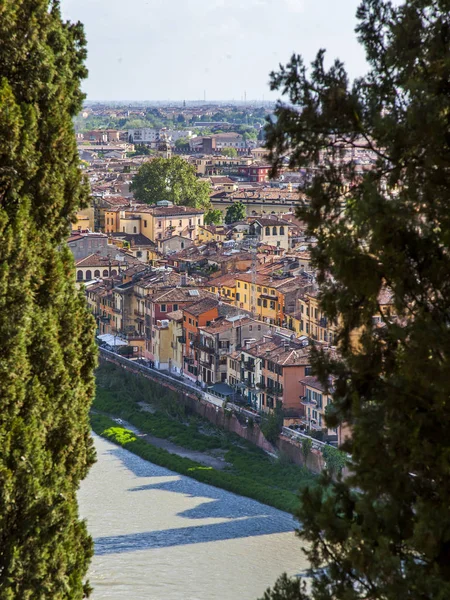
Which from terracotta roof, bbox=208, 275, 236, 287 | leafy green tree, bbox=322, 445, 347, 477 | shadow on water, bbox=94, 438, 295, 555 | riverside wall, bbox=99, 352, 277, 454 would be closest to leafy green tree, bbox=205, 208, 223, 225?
terracotta roof, bbox=208, 275, 236, 287

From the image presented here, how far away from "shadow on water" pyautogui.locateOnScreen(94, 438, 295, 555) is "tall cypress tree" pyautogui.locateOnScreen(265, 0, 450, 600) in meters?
5.55

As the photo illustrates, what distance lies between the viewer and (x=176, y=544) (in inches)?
315

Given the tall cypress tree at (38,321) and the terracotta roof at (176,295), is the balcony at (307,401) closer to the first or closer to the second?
the terracotta roof at (176,295)

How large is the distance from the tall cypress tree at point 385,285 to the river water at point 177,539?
184 inches

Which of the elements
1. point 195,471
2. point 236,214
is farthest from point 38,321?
point 236,214

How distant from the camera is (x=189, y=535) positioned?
8.30 meters

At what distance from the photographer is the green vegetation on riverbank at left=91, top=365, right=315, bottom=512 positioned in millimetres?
9750

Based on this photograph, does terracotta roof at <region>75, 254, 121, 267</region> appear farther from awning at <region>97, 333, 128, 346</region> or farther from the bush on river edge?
the bush on river edge

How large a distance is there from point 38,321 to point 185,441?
28.7ft

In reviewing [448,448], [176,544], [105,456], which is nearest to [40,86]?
[448,448]

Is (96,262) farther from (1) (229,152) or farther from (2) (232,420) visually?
(1) (229,152)

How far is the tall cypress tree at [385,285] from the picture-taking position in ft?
7.00

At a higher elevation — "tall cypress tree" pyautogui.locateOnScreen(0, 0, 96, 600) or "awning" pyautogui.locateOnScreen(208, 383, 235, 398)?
"tall cypress tree" pyautogui.locateOnScreen(0, 0, 96, 600)

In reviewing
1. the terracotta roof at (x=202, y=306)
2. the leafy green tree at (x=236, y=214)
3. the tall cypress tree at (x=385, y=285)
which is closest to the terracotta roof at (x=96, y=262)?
the terracotta roof at (x=202, y=306)
